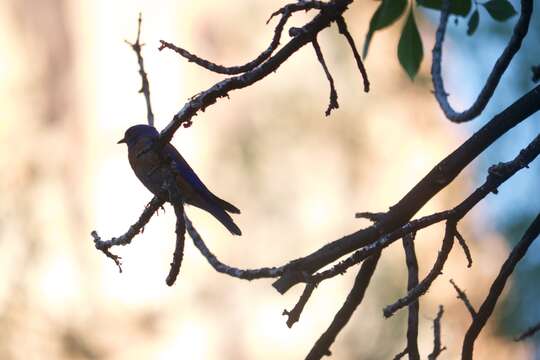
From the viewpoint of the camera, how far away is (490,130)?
2047 millimetres

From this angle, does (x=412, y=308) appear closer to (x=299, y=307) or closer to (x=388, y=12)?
(x=299, y=307)

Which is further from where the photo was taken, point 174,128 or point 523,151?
point 523,151

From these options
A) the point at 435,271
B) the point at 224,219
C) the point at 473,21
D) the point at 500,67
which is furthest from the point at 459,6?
the point at 224,219

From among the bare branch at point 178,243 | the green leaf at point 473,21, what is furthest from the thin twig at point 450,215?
the green leaf at point 473,21

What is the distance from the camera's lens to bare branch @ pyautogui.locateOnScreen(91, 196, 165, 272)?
2.13 meters

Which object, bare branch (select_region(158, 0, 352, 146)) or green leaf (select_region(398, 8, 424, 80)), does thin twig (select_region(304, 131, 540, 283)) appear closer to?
bare branch (select_region(158, 0, 352, 146))

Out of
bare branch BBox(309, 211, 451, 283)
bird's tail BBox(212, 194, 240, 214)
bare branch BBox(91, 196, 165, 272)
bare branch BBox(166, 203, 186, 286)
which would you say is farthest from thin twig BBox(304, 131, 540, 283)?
bird's tail BBox(212, 194, 240, 214)

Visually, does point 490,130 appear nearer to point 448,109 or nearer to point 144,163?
point 448,109

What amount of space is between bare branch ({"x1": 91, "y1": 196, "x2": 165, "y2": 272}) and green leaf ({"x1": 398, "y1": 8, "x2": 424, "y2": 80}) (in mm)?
910

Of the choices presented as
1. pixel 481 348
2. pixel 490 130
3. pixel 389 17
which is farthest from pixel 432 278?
pixel 481 348

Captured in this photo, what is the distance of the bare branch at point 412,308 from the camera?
218cm

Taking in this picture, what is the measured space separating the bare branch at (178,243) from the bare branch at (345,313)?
14.6 inches

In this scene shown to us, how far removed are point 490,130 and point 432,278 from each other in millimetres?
369

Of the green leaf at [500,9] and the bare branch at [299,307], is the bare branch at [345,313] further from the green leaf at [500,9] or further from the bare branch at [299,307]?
the green leaf at [500,9]
